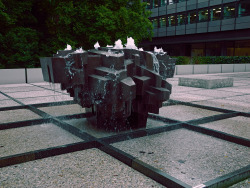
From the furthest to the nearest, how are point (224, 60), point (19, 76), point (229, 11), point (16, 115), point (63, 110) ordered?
1. point (229, 11)
2. point (224, 60)
3. point (19, 76)
4. point (63, 110)
5. point (16, 115)

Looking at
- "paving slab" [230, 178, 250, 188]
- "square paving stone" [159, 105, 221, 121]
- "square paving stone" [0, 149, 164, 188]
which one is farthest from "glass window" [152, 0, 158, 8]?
"paving slab" [230, 178, 250, 188]

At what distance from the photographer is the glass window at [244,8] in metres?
28.6

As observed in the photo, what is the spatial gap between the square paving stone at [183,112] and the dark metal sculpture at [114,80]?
4.08 ft

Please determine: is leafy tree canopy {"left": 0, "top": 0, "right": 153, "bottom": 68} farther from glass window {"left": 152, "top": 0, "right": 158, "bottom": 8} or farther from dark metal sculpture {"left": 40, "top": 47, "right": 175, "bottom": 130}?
glass window {"left": 152, "top": 0, "right": 158, "bottom": 8}

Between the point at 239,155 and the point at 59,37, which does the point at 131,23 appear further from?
the point at 239,155

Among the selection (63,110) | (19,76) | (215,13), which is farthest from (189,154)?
(215,13)

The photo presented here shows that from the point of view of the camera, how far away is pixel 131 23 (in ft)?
61.6

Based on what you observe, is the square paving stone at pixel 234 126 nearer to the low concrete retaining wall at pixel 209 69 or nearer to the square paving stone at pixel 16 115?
the square paving stone at pixel 16 115

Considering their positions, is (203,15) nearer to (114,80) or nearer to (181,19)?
(181,19)

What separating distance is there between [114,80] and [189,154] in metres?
1.36

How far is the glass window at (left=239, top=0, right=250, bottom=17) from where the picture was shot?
2861 cm

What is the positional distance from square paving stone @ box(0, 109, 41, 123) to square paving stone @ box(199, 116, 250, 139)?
11.5 ft

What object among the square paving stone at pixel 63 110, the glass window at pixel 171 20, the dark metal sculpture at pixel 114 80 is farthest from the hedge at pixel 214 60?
the dark metal sculpture at pixel 114 80

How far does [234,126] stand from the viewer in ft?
14.4
